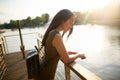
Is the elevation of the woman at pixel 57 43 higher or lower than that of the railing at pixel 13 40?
higher

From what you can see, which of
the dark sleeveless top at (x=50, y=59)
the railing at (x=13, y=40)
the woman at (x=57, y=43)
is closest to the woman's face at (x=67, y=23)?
the woman at (x=57, y=43)

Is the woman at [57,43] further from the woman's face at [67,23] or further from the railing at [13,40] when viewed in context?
the railing at [13,40]

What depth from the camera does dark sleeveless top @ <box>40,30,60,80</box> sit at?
1250 mm

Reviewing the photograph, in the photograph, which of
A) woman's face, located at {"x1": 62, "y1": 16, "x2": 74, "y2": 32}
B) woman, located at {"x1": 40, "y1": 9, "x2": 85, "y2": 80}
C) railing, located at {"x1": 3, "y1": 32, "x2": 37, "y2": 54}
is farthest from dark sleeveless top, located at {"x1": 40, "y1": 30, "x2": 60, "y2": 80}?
railing, located at {"x1": 3, "y1": 32, "x2": 37, "y2": 54}

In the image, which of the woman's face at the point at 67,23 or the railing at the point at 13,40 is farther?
the railing at the point at 13,40

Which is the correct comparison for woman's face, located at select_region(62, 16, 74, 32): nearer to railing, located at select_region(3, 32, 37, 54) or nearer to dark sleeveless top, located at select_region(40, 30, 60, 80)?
dark sleeveless top, located at select_region(40, 30, 60, 80)

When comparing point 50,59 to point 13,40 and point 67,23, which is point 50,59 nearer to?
point 67,23

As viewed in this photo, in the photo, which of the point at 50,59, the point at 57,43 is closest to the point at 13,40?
the point at 50,59

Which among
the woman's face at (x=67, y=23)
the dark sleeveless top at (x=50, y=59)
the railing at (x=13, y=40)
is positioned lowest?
the railing at (x=13, y=40)

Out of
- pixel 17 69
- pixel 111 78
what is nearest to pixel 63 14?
pixel 17 69

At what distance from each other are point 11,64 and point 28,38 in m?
1.94

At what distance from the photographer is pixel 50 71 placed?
136 cm

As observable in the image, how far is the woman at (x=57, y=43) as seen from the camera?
1214 mm

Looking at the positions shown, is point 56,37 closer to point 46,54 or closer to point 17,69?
point 46,54
